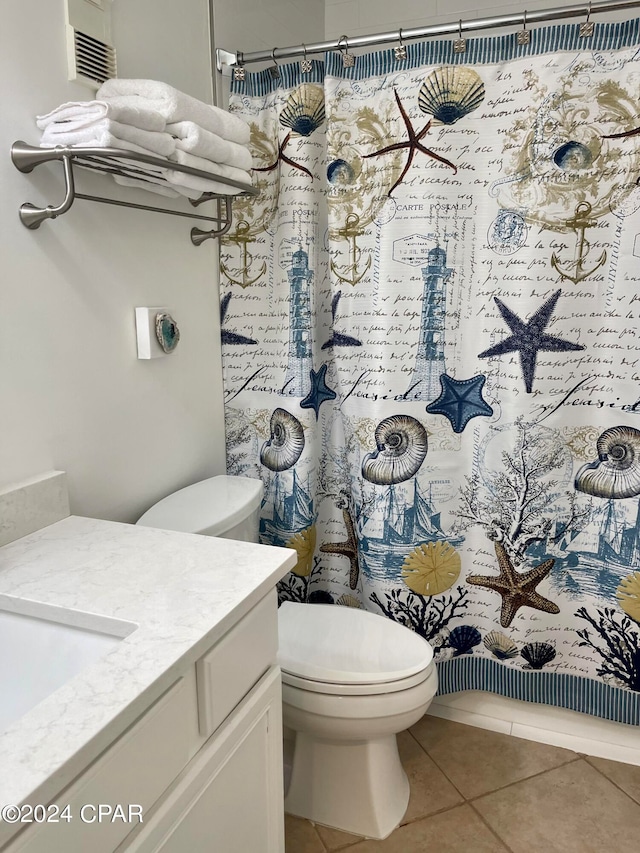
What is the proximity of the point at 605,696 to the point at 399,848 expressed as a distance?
68 cm

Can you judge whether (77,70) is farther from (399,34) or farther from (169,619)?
(169,619)

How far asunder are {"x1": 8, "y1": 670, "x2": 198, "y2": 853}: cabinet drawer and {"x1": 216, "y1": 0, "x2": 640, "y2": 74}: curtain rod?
1493 mm

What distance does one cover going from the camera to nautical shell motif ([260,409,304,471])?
72.3 inches

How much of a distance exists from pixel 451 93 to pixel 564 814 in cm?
180

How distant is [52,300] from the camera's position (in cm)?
124

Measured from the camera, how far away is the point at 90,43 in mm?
1255

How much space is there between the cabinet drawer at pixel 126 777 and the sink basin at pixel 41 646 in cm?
13

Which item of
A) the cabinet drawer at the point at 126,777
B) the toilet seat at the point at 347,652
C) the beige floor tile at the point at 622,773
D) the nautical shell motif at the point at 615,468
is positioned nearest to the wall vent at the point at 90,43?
the cabinet drawer at the point at 126,777

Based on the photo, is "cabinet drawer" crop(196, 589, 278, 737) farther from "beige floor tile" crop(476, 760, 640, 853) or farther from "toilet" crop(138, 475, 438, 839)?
"beige floor tile" crop(476, 760, 640, 853)

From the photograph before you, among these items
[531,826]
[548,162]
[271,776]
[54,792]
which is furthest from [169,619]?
[548,162]

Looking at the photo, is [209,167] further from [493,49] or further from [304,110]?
[493,49]

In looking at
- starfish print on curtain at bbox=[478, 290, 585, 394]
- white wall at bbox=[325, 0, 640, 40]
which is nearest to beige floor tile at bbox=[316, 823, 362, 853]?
starfish print on curtain at bbox=[478, 290, 585, 394]

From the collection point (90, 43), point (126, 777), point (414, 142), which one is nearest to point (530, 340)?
point (414, 142)

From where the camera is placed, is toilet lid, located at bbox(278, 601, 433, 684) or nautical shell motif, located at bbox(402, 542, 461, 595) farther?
nautical shell motif, located at bbox(402, 542, 461, 595)
